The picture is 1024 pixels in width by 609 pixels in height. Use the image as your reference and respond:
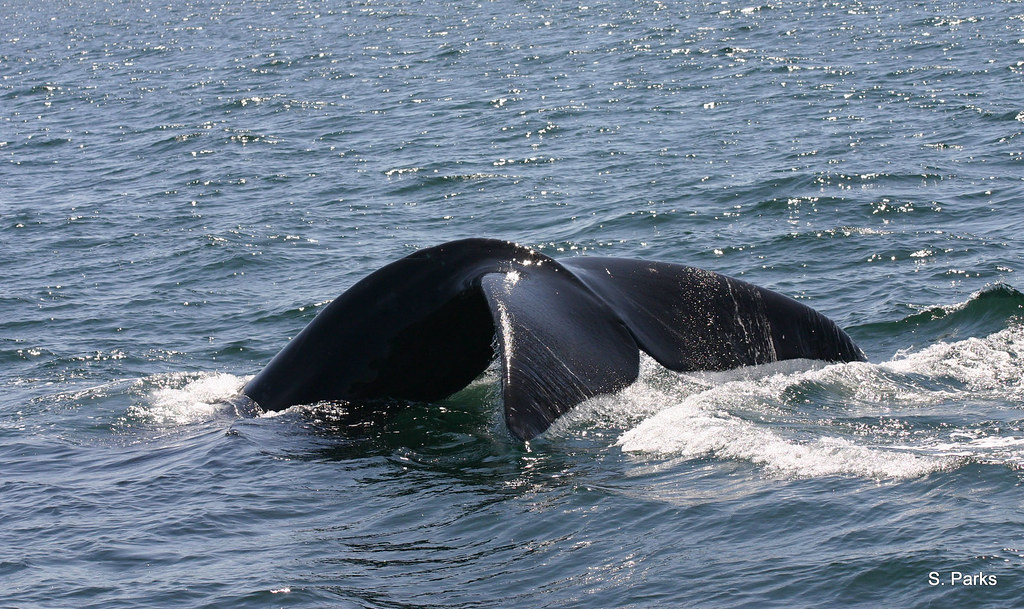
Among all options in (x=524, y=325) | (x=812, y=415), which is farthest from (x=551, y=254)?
(x=524, y=325)

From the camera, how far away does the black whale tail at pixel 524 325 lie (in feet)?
20.5

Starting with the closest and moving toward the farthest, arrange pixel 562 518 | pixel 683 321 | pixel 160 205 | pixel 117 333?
pixel 562 518
pixel 683 321
pixel 117 333
pixel 160 205

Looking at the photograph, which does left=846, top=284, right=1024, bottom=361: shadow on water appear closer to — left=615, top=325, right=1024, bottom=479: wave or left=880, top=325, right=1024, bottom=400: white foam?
left=880, top=325, right=1024, bottom=400: white foam

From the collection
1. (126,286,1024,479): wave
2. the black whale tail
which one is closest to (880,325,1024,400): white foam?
(126,286,1024,479): wave

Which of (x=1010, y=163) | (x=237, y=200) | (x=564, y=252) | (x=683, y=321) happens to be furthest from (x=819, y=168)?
(x=683, y=321)

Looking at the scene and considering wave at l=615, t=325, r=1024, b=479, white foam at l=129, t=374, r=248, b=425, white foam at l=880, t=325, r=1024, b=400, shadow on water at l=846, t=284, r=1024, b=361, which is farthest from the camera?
shadow on water at l=846, t=284, r=1024, b=361

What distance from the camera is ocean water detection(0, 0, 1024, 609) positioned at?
5.54 m

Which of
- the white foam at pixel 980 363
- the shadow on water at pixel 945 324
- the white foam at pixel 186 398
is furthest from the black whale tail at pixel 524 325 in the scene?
the shadow on water at pixel 945 324

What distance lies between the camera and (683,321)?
268 inches

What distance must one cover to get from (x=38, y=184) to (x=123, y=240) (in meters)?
4.93

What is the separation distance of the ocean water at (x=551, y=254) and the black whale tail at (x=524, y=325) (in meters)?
0.19

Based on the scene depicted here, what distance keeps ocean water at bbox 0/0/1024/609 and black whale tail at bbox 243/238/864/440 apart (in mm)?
187

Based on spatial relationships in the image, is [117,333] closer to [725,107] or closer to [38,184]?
[38,184]

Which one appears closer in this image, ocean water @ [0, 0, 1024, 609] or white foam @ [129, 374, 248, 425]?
ocean water @ [0, 0, 1024, 609]
